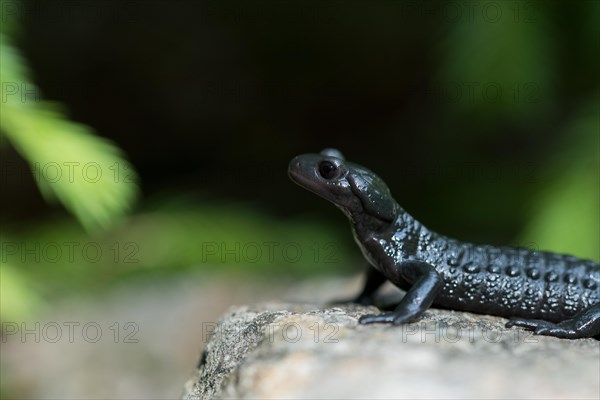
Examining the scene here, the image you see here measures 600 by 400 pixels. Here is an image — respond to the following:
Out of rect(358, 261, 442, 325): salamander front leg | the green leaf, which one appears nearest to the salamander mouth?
rect(358, 261, 442, 325): salamander front leg

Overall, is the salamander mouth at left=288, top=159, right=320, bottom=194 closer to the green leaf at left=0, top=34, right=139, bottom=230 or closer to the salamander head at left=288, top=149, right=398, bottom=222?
the salamander head at left=288, top=149, right=398, bottom=222

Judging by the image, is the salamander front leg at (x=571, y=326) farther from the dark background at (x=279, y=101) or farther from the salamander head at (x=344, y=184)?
the dark background at (x=279, y=101)

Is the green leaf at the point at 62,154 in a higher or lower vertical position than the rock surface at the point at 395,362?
higher

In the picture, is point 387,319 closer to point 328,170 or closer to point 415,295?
point 415,295

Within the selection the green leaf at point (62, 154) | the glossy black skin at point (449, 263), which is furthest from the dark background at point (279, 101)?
the glossy black skin at point (449, 263)

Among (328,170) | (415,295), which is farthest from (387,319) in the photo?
(328,170)

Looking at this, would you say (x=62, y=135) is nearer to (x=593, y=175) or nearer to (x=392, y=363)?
(x=392, y=363)

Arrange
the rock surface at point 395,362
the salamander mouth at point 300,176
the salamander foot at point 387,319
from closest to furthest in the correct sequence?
the rock surface at point 395,362
the salamander foot at point 387,319
the salamander mouth at point 300,176

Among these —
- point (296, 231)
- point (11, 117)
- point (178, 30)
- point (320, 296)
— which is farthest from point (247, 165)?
point (11, 117)
